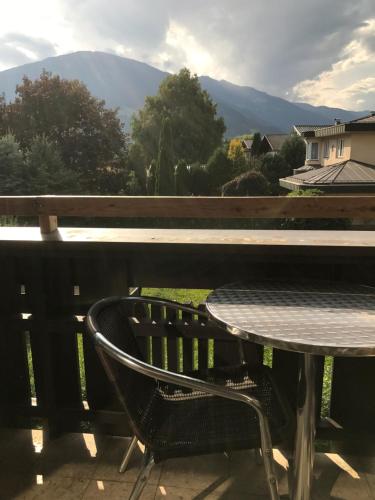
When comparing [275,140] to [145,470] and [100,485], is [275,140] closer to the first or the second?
[100,485]

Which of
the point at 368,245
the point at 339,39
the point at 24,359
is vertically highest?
the point at 339,39

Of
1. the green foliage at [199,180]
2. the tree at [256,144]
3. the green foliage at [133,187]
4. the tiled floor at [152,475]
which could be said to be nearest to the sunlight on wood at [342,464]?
the tiled floor at [152,475]

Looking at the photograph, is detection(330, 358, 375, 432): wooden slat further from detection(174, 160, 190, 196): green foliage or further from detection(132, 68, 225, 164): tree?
detection(132, 68, 225, 164): tree

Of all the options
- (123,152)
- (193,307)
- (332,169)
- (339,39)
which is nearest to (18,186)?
(123,152)

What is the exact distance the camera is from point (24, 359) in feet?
5.93

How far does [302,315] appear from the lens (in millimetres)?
1111

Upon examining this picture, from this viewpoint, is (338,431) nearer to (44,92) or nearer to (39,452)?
(39,452)

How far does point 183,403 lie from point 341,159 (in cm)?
1990

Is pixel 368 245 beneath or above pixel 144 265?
above

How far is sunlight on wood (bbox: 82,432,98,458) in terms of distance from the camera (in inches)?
65.2

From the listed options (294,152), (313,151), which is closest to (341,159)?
(313,151)

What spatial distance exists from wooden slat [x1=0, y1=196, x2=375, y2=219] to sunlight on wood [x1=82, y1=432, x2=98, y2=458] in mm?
1044

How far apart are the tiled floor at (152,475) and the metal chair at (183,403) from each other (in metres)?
0.43

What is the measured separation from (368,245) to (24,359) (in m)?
1.62
